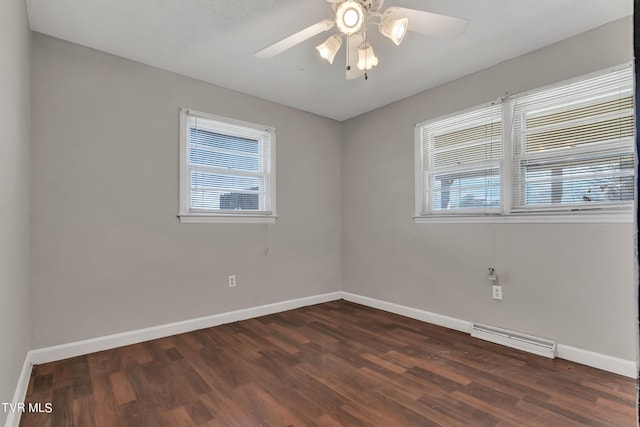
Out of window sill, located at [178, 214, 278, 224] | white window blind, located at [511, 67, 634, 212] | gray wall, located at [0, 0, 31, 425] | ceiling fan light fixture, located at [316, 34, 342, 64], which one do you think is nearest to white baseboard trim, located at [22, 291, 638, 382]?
gray wall, located at [0, 0, 31, 425]

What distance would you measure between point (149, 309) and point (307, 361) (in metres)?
1.52

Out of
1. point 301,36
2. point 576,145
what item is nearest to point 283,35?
point 301,36

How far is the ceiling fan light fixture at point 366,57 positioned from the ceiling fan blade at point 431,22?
0.89 ft

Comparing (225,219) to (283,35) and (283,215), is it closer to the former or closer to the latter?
(283,215)

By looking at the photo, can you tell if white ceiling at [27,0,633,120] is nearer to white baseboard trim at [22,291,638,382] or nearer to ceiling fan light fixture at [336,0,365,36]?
ceiling fan light fixture at [336,0,365,36]

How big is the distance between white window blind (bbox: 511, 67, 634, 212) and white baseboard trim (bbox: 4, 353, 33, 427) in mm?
3564

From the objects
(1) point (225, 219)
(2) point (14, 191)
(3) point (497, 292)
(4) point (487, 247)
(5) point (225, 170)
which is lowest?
(3) point (497, 292)

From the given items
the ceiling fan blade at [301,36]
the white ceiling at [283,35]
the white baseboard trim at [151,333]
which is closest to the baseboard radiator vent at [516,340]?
the white baseboard trim at [151,333]

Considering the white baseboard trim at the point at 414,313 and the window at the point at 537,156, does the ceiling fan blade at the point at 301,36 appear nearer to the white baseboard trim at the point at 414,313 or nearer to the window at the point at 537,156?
the window at the point at 537,156

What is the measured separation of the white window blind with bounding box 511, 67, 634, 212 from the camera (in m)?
2.26

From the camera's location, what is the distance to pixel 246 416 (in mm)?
1764

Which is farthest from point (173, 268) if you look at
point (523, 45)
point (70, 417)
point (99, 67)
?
point (523, 45)

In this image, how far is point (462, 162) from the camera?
3201 millimetres

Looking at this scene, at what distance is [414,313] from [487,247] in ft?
3.56
